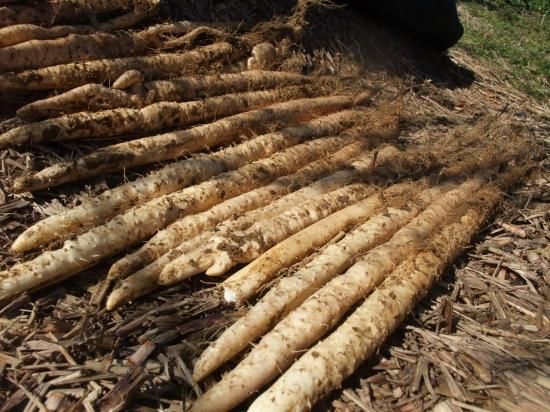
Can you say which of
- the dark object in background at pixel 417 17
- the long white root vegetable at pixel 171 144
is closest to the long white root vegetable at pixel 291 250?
the long white root vegetable at pixel 171 144

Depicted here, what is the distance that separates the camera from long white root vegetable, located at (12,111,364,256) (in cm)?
301

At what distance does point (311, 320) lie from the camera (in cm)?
284

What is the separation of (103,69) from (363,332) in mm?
2782

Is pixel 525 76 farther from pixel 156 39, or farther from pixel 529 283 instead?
pixel 156 39

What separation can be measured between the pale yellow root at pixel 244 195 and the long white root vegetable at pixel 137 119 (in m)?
0.44

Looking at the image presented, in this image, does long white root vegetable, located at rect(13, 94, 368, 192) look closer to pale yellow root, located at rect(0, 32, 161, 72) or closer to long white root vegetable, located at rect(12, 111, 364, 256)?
long white root vegetable, located at rect(12, 111, 364, 256)

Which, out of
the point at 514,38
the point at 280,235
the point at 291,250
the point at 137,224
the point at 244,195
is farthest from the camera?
the point at 514,38

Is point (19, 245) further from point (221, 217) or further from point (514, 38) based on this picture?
point (514, 38)

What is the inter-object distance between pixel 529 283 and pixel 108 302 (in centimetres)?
293

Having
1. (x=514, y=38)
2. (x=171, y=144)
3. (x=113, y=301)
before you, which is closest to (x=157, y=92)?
(x=171, y=144)

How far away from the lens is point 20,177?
321cm

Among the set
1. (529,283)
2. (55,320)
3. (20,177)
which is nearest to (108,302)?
(55,320)

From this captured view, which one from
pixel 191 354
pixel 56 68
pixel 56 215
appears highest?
pixel 56 68

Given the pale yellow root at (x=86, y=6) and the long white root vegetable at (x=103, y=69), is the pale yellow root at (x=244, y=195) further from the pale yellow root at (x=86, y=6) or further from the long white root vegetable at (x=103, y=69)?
the pale yellow root at (x=86, y=6)
